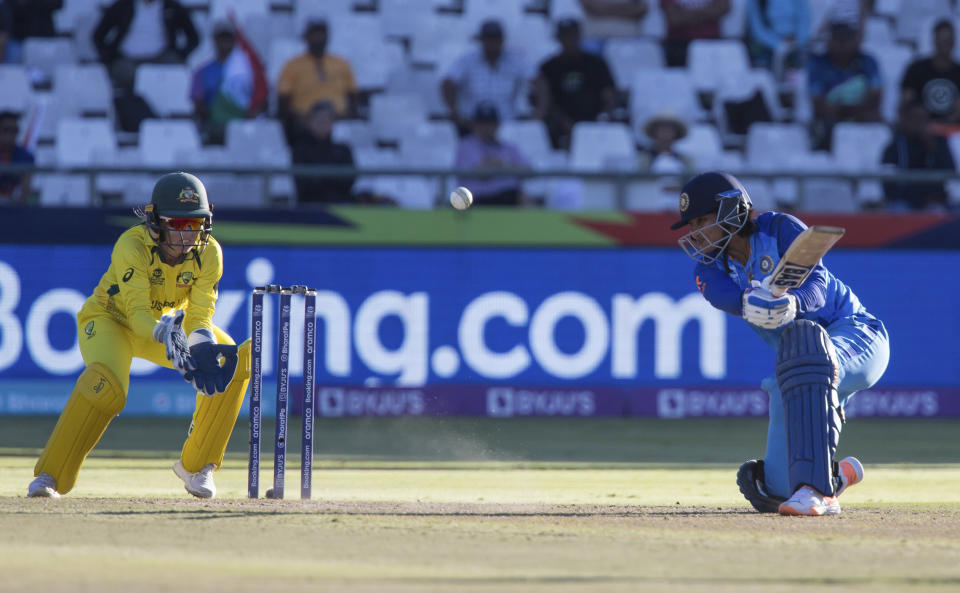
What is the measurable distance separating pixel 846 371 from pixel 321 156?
8293 mm

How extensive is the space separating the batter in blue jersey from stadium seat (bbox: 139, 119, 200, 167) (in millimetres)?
8848


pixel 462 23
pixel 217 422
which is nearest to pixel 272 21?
pixel 462 23

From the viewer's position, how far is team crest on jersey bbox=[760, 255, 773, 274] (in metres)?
7.19

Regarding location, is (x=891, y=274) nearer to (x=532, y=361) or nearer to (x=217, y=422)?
(x=532, y=361)

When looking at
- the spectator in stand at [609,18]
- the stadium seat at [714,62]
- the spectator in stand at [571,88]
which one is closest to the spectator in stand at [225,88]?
the spectator in stand at [571,88]

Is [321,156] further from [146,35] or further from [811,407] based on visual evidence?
[811,407]

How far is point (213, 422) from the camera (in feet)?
25.9

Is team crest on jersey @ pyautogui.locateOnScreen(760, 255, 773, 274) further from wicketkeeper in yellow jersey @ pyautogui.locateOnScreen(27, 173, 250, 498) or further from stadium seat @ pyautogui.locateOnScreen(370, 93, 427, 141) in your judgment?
stadium seat @ pyautogui.locateOnScreen(370, 93, 427, 141)

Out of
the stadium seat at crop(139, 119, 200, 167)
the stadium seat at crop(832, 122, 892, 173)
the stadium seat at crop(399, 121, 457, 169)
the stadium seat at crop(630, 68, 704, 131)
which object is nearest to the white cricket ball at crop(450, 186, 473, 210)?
the stadium seat at crop(399, 121, 457, 169)

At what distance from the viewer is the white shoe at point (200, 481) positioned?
787 cm

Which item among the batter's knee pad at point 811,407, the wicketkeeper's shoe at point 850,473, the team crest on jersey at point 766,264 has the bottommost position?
the wicketkeeper's shoe at point 850,473

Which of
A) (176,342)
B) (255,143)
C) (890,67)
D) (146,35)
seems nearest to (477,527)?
(176,342)

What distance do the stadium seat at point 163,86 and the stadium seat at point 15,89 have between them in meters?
1.25

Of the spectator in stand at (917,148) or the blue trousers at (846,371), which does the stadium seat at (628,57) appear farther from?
the blue trousers at (846,371)
